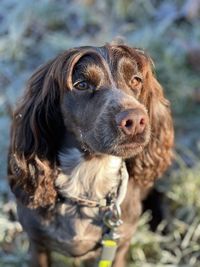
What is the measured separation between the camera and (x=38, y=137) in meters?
3.05

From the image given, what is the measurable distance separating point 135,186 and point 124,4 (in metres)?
2.89

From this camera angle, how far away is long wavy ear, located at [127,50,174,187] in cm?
325

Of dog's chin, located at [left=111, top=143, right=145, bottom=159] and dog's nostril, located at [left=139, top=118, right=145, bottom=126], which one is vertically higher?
dog's nostril, located at [left=139, top=118, right=145, bottom=126]

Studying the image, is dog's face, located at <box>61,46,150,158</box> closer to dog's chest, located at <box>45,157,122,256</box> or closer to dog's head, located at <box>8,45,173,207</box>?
dog's head, located at <box>8,45,173,207</box>

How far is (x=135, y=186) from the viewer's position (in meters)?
3.43

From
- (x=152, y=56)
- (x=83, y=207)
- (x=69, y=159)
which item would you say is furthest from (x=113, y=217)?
(x=152, y=56)

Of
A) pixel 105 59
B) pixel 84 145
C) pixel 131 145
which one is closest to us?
pixel 131 145

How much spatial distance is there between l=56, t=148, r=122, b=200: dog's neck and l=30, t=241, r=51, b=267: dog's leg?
0.44 metres

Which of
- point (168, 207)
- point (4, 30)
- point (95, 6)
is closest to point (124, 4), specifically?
point (95, 6)

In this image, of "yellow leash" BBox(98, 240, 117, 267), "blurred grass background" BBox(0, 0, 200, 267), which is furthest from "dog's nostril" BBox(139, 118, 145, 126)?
"blurred grass background" BBox(0, 0, 200, 267)

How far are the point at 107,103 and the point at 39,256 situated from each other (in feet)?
3.88

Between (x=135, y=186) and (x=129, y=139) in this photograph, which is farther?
(x=135, y=186)

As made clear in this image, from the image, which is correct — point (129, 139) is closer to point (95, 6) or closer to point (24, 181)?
point (24, 181)

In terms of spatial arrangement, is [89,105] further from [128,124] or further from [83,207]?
[83,207]
